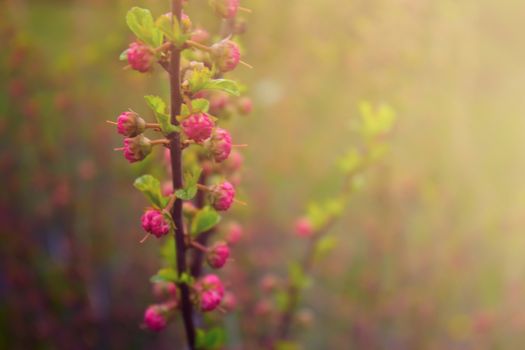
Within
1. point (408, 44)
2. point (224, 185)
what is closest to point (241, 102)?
point (224, 185)

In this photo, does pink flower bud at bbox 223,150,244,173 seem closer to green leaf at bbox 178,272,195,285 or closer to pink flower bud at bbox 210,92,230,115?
pink flower bud at bbox 210,92,230,115

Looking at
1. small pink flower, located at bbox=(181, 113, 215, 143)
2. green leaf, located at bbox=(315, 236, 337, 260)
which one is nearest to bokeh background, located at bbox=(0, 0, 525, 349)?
green leaf, located at bbox=(315, 236, 337, 260)

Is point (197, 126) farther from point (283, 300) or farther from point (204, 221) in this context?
point (283, 300)

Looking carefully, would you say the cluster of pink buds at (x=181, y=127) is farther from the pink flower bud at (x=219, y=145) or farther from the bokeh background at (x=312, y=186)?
the bokeh background at (x=312, y=186)

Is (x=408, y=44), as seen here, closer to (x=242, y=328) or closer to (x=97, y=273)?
(x=242, y=328)

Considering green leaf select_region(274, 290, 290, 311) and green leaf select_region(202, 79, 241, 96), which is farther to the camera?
green leaf select_region(274, 290, 290, 311)

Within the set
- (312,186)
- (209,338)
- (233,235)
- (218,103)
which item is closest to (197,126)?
(218,103)
